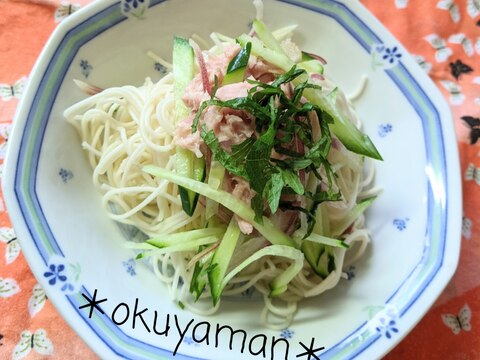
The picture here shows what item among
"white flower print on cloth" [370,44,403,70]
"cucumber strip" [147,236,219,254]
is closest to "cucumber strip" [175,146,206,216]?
"cucumber strip" [147,236,219,254]

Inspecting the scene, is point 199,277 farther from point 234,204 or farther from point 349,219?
point 349,219

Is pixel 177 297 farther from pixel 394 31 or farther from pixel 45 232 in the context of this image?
pixel 394 31

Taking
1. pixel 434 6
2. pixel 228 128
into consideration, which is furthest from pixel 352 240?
pixel 434 6

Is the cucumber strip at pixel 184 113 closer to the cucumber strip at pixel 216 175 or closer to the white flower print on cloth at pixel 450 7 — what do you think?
the cucumber strip at pixel 216 175

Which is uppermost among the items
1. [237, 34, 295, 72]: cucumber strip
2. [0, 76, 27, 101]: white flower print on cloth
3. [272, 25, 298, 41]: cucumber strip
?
[237, 34, 295, 72]: cucumber strip

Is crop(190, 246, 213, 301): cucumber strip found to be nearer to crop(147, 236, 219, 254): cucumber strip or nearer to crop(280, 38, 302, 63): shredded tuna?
crop(147, 236, 219, 254): cucumber strip
